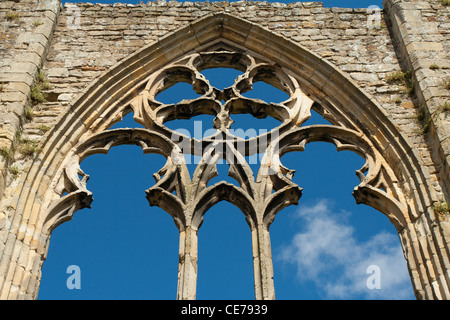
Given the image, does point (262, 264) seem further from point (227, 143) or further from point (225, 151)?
point (227, 143)

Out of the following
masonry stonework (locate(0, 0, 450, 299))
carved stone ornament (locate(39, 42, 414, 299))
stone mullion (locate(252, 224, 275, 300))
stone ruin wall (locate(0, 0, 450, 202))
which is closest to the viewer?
stone mullion (locate(252, 224, 275, 300))

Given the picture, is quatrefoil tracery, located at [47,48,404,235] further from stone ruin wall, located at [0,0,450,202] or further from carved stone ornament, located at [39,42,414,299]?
stone ruin wall, located at [0,0,450,202]

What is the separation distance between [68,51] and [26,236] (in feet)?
10.3

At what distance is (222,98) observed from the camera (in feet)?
30.6

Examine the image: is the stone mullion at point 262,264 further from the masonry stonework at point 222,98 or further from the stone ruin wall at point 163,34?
the stone ruin wall at point 163,34

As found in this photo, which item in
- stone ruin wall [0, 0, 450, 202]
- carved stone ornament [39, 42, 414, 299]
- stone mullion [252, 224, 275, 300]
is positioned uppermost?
stone ruin wall [0, 0, 450, 202]

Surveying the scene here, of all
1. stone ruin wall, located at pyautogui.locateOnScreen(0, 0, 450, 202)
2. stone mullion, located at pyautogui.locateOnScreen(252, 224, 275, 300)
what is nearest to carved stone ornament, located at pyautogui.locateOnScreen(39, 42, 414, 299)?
stone mullion, located at pyautogui.locateOnScreen(252, 224, 275, 300)

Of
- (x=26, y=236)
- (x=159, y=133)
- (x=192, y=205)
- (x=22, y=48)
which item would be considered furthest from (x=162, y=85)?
(x=26, y=236)

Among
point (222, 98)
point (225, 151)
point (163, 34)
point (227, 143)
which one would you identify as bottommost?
point (225, 151)

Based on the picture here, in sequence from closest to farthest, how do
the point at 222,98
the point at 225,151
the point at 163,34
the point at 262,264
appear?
the point at 262,264
the point at 225,151
the point at 222,98
the point at 163,34

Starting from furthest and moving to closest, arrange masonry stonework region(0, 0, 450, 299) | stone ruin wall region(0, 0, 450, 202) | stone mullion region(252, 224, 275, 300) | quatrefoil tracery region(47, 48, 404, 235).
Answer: stone ruin wall region(0, 0, 450, 202), quatrefoil tracery region(47, 48, 404, 235), masonry stonework region(0, 0, 450, 299), stone mullion region(252, 224, 275, 300)

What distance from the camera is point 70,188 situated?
7.96 meters

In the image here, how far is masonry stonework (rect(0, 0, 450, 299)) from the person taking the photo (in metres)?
7.27

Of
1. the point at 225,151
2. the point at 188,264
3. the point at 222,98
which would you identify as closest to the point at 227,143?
the point at 225,151
